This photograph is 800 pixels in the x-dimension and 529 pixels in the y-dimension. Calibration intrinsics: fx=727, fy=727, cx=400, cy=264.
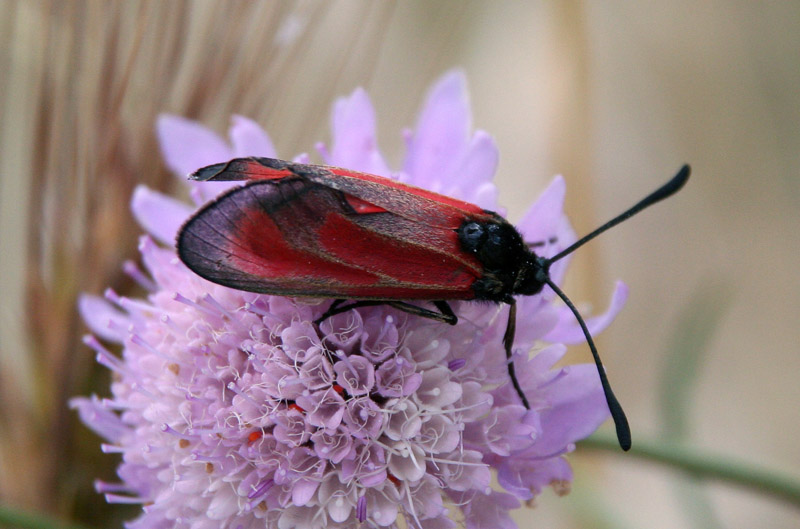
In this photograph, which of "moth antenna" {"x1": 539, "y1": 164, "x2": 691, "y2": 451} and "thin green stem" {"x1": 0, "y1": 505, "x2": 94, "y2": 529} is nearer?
"moth antenna" {"x1": 539, "y1": 164, "x2": 691, "y2": 451}

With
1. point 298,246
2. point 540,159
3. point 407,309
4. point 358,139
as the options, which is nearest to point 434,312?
point 407,309

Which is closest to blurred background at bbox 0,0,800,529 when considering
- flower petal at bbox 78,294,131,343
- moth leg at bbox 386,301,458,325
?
flower petal at bbox 78,294,131,343

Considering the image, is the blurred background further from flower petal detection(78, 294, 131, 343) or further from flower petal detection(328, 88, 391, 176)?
flower petal detection(328, 88, 391, 176)

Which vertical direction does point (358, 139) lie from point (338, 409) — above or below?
above


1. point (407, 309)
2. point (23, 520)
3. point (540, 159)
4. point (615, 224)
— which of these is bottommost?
point (23, 520)

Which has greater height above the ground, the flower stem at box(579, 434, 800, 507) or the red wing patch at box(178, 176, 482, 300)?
the red wing patch at box(178, 176, 482, 300)

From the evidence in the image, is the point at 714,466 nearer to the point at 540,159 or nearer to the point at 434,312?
the point at 434,312

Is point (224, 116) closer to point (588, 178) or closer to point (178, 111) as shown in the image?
point (178, 111)

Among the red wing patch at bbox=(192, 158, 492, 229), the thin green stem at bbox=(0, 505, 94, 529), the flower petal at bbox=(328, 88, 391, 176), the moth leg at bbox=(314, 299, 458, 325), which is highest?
the red wing patch at bbox=(192, 158, 492, 229)
